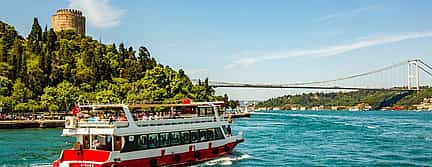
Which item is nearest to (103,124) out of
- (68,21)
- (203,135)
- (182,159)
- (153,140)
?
(153,140)

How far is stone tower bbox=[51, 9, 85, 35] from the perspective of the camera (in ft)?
496

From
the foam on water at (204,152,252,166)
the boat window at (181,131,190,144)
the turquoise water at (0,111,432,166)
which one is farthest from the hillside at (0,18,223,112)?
the boat window at (181,131,190,144)

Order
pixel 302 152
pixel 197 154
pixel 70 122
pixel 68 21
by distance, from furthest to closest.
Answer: pixel 68 21
pixel 302 152
pixel 197 154
pixel 70 122

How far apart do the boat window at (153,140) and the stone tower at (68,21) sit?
127 meters

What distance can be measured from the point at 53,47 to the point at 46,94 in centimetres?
3306

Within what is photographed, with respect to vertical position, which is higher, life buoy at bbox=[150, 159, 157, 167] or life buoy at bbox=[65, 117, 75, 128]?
life buoy at bbox=[65, 117, 75, 128]

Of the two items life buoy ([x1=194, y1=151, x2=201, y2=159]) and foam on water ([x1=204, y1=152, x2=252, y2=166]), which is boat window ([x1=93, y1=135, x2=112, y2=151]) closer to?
life buoy ([x1=194, y1=151, x2=201, y2=159])

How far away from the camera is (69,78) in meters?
94.8

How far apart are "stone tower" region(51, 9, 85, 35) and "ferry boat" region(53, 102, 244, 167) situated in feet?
405

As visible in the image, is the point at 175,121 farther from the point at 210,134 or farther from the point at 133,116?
the point at 210,134

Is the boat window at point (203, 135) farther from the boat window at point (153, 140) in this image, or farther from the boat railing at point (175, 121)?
the boat window at point (153, 140)

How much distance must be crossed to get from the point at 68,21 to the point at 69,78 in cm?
6110

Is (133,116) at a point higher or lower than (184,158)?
higher

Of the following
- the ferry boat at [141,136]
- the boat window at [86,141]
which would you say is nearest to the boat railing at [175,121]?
the ferry boat at [141,136]
